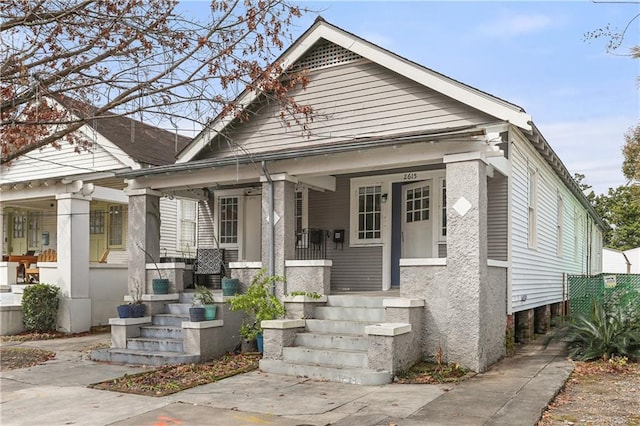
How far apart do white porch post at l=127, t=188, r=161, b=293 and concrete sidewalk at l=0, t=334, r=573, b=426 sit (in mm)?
3320

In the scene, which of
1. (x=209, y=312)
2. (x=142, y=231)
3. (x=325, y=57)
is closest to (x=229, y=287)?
(x=209, y=312)

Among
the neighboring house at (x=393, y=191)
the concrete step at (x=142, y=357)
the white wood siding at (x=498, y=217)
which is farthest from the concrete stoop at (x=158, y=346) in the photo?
the white wood siding at (x=498, y=217)

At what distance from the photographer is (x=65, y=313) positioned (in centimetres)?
1520

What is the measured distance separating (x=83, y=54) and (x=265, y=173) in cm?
377

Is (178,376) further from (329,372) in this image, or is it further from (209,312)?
(329,372)

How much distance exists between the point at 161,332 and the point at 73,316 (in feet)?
16.6

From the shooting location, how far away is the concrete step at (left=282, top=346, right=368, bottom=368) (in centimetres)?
895

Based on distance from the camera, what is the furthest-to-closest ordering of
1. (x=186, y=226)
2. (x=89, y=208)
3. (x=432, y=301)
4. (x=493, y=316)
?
(x=186, y=226), (x=89, y=208), (x=493, y=316), (x=432, y=301)

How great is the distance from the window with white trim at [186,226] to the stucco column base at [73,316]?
5.00 meters

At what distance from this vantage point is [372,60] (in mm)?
11805

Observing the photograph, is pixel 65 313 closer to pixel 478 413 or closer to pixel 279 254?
pixel 279 254

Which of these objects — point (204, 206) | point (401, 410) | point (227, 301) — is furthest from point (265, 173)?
point (401, 410)

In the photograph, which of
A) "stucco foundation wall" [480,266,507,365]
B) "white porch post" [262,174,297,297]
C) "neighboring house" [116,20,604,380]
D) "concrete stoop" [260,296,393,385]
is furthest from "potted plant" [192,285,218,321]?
"stucco foundation wall" [480,266,507,365]

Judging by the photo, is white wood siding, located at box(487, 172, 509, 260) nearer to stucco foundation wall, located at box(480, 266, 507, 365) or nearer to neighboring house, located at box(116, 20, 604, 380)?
neighboring house, located at box(116, 20, 604, 380)
